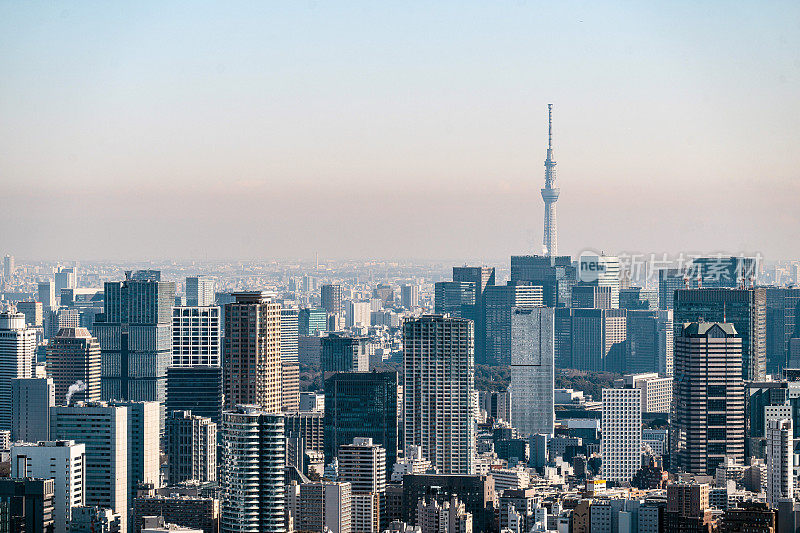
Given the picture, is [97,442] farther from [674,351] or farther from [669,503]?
[674,351]

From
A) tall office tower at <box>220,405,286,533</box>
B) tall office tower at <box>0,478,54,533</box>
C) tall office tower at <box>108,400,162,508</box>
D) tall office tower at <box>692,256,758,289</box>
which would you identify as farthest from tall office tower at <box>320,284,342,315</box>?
tall office tower at <box>220,405,286,533</box>

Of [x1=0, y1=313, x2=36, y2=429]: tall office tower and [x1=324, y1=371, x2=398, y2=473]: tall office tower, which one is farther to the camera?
[x1=0, y1=313, x2=36, y2=429]: tall office tower

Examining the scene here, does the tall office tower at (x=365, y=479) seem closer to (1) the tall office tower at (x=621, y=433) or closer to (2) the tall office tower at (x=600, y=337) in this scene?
(1) the tall office tower at (x=621, y=433)

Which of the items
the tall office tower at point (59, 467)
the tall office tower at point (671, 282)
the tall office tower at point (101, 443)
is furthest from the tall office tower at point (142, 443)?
the tall office tower at point (671, 282)

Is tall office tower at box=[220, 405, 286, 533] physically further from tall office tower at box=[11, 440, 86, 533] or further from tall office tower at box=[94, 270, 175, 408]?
tall office tower at box=[94, 270, 175, 408]

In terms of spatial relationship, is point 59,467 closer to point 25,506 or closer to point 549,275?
point 25,506

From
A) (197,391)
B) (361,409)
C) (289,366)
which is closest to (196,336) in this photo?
(289,366)
